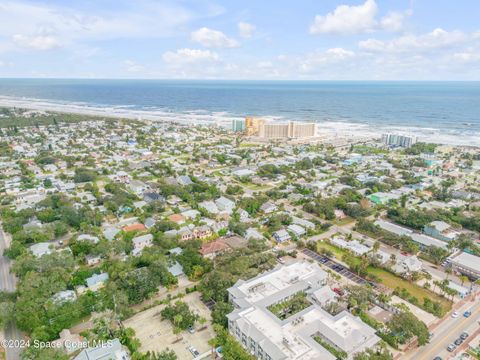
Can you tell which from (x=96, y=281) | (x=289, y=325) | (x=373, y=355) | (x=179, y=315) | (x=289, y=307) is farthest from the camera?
(x=96, y=281)

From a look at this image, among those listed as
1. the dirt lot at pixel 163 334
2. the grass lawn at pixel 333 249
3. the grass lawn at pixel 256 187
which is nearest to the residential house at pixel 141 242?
the dirt lot at pixel 163 334

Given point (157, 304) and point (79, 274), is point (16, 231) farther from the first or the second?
point (157, 304)

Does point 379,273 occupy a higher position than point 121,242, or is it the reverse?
point 121,242

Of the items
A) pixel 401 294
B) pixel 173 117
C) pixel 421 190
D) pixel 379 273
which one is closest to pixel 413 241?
pixel 379 273

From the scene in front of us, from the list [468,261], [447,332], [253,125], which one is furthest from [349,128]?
[447,332]

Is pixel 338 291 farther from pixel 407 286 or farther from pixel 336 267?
pixel 407 286

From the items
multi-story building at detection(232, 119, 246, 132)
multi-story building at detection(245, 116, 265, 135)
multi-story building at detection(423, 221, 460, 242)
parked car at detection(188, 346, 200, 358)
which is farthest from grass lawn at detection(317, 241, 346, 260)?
multi-story building at detection(232, 119, 246, 132)
